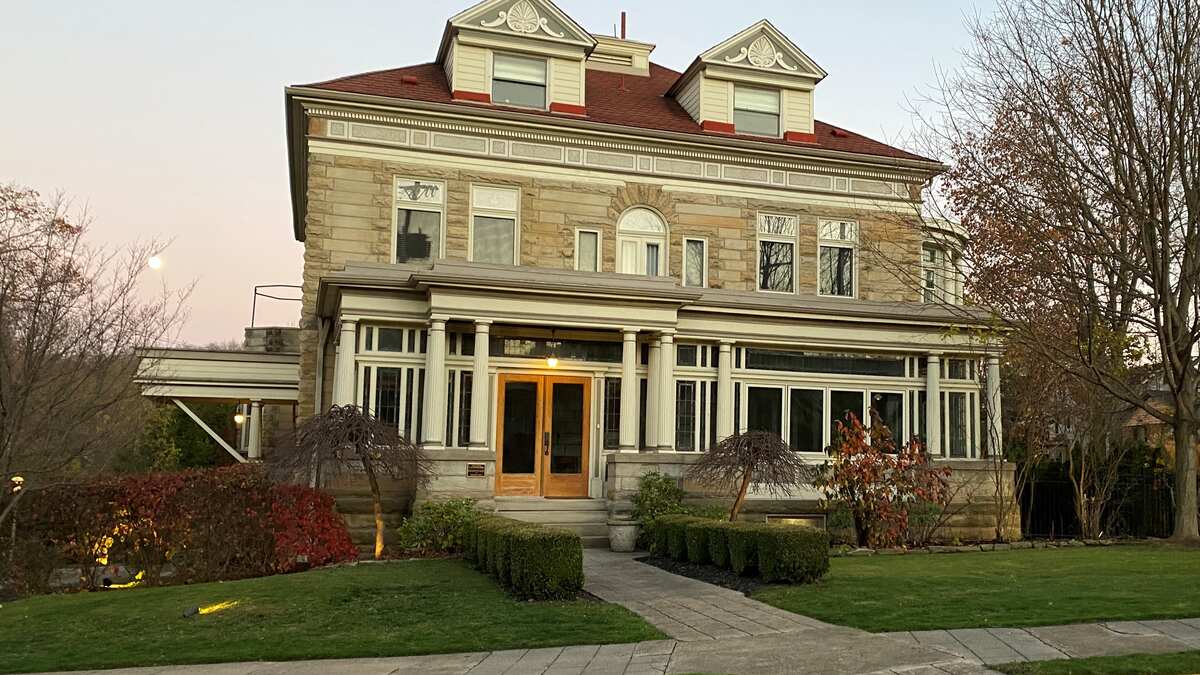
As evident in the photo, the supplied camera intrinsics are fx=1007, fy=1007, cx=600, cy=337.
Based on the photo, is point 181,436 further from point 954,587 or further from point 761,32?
point 954,587

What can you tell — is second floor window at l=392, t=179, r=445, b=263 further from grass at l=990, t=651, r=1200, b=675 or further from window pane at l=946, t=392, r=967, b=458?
grass at l=990, t=651, r=1200, b=675

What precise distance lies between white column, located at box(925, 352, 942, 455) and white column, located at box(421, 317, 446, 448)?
31.5ft

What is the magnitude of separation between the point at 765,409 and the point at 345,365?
8.05 m

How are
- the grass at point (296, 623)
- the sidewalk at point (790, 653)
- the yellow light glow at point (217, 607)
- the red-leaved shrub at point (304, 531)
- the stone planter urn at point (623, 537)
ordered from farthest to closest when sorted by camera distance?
the stone planter urn at point (623, 537) < the red-leaved shrub at point (304, 531) < the yellow light glow at point (217, 607) < the grass at point (296, 623) < the sidewalk at point (790, 653)

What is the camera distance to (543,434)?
18.8 metres

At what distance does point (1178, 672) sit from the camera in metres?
7.00

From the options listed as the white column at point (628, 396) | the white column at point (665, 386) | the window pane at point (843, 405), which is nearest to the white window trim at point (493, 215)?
the white column at point (628, 396)

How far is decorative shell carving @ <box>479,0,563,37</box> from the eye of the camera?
2192cm

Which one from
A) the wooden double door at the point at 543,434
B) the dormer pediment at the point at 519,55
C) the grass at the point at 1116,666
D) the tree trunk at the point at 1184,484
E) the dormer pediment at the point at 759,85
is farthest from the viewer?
the dormer pediment at the point at 759,85

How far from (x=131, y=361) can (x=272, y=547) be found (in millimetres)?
3255

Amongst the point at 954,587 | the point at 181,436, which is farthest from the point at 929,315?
the point at 181,436

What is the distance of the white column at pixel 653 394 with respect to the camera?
18266 millimetres

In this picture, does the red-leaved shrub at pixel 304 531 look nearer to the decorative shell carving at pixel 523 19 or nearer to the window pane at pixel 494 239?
the window pane at pixel 494 239

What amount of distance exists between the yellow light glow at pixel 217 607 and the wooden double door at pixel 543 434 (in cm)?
795
